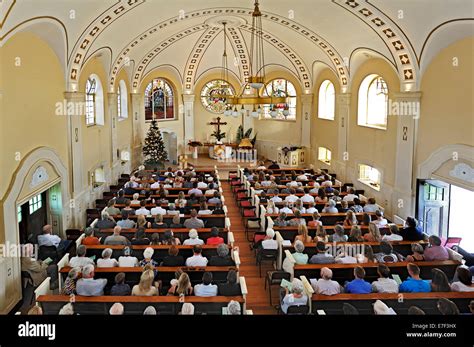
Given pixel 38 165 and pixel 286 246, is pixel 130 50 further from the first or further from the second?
pixel 286 246

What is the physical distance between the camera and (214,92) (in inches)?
1045

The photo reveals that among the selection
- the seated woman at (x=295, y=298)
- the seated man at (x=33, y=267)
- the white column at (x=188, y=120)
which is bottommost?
the seated man at (x=33, y=267)

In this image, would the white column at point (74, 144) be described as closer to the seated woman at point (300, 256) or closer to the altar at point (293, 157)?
the seated woman at point (300, 256)

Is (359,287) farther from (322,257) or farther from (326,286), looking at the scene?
(322,257)

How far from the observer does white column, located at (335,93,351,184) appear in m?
18.5

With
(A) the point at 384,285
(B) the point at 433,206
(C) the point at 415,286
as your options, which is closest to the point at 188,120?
(B) the point at 433,206

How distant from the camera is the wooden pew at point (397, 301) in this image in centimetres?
661

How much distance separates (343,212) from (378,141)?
4203mm

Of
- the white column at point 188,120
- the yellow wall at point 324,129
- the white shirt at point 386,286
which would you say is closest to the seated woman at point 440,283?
the white shirt at point 386,286

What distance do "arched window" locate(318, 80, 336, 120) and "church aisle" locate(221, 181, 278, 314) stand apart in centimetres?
860

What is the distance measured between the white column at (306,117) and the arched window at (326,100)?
31.3 inches

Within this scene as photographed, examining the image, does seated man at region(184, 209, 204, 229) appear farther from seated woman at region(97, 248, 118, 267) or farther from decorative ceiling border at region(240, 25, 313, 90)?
decorative ceiling border at region(240, 25, 313, 90)
